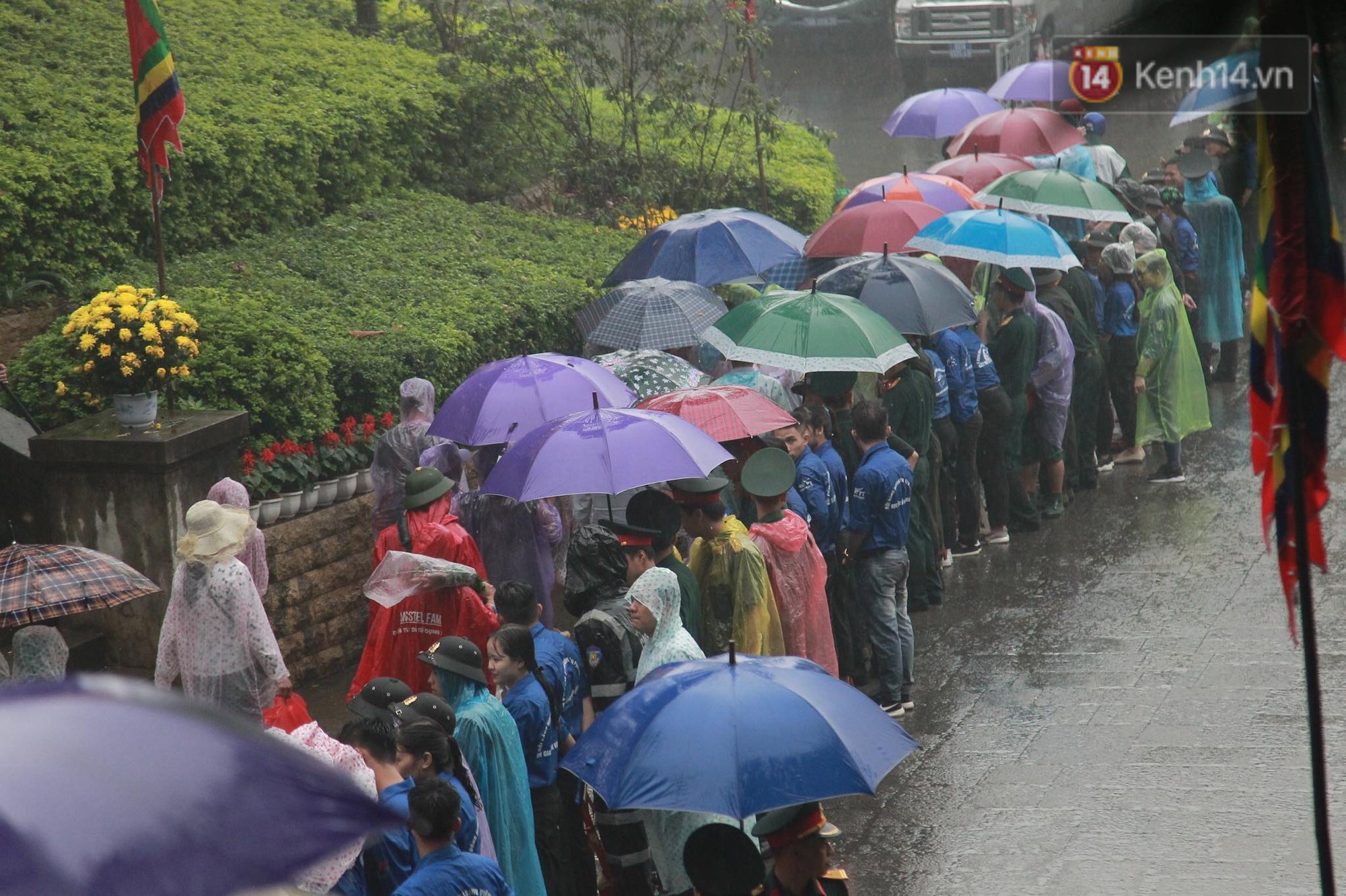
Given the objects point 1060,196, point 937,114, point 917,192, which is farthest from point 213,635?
point 937,114

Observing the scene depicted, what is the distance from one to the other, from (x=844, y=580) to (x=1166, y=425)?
14.7ft

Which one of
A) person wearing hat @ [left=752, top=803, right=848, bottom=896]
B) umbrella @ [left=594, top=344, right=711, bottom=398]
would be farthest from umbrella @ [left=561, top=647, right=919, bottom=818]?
umbrella @ [left=594, top=344, right=711, bottom=398]

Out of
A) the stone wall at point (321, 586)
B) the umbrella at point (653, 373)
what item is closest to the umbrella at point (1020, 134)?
the umbrella at point (653, 373)

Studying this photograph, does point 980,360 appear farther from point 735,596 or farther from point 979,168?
point 979,168

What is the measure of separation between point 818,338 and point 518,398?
6.11 ft

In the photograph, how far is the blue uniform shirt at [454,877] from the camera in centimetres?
470

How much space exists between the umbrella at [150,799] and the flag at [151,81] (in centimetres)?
795

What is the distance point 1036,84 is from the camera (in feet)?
62.0

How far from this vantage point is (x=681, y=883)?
5.89 m

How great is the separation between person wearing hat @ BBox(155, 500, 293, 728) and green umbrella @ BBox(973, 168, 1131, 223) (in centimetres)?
738

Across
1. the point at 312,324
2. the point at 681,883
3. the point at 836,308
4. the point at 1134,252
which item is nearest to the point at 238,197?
the point at 312,324

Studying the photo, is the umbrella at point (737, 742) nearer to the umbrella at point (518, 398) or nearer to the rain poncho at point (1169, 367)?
the umbrella at point (518, 398)

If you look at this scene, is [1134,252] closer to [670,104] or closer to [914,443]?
[914,443]

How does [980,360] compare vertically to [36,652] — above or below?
above
